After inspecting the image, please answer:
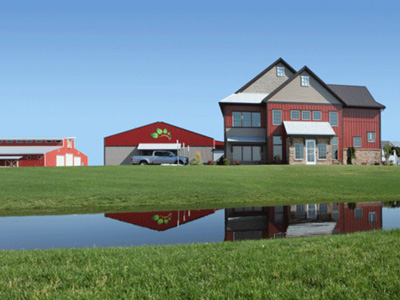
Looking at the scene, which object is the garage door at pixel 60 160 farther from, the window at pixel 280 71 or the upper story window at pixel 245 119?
the window at pixel 280 71

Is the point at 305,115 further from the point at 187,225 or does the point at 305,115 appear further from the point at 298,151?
the point at 187,225

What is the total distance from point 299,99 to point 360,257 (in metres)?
33.2

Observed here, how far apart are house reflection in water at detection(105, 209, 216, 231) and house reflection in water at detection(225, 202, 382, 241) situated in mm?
1221

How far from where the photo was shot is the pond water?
26.5 feet

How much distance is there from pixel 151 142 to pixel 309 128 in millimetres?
24428

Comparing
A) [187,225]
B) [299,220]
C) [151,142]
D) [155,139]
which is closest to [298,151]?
[155,139]

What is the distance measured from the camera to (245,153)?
3647 cm

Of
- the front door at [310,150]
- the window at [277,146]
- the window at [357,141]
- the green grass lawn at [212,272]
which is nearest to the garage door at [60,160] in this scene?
the window at [277,146]

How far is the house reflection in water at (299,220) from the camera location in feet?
28.4

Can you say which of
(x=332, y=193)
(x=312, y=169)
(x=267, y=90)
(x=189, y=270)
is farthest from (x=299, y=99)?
(x=189, y=270)

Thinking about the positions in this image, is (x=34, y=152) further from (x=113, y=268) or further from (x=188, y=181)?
(x=113, y=268)

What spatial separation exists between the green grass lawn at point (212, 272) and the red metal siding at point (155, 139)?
143 ft

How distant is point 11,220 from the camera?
1131 cm

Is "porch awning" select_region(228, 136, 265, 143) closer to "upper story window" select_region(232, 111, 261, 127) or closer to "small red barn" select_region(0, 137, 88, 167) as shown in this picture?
"upper story window" select_region(232, 111, 261, 127)
